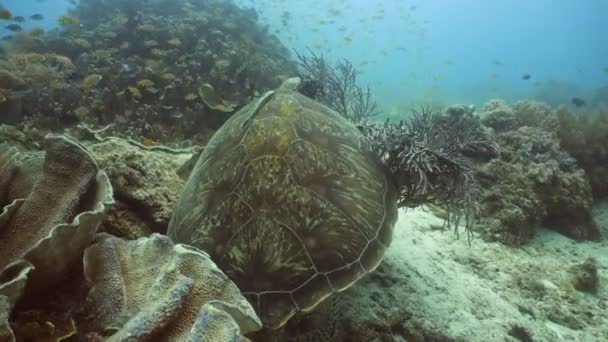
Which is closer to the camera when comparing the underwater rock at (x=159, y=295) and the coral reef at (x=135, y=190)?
the underwater rock at (x=159, y=295)

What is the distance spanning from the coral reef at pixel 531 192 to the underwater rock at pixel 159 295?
15.4ft

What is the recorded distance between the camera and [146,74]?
9.90 meters

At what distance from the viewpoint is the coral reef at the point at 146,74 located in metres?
8.30

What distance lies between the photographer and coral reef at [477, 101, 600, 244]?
5.39 metres

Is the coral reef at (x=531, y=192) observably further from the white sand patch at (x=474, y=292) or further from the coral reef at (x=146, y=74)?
the coral reef at (x=146, y=74)

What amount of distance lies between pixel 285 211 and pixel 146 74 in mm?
8986

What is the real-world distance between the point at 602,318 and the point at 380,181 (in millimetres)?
3412

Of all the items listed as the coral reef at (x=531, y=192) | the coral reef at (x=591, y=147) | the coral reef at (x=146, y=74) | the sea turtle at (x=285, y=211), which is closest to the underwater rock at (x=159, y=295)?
the sea turtle at (x=285, y=211)

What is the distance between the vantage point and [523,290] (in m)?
4.22

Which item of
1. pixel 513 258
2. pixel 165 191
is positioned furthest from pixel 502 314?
pixel 165 191

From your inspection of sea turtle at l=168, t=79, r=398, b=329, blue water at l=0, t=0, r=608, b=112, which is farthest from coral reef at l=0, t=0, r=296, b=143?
blue water at l=0, t=0, r=608, b=112

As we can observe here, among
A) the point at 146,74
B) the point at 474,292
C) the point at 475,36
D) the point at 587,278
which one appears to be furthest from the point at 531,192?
the point at 475,36

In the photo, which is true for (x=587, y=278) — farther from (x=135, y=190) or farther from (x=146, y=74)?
(x=146, y=74)

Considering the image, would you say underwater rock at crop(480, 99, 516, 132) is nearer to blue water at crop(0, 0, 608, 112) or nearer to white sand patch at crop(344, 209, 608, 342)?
white sand patch at crop(344, 209, 608, 342)
